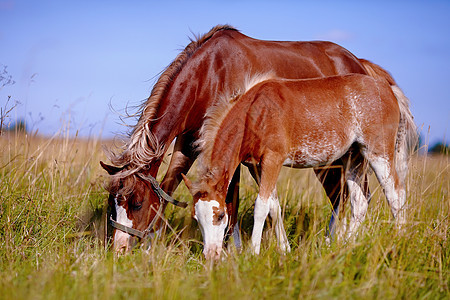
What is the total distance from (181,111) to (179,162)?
0.65 m

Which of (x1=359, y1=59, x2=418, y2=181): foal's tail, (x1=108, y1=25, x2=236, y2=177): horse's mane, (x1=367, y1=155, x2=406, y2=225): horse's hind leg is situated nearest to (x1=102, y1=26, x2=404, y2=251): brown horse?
(x1=108, y1=25, x2=236, y2=177): horse's mane

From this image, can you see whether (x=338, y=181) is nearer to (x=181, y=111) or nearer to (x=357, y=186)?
(x=357, y=186)

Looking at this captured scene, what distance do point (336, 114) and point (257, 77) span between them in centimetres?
95

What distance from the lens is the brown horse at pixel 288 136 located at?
14.3 feet

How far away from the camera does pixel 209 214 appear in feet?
13.9

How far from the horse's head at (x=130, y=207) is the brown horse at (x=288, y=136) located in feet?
2.38

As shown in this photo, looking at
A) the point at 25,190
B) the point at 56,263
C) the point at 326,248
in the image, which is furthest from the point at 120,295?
the point at 25,190

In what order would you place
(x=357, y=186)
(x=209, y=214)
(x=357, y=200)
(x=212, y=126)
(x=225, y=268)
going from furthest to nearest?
(x=357, y=186)
(x=357, y=200)
(x=212, y=126)
(x=209, y=214)
(x=225, y=268)

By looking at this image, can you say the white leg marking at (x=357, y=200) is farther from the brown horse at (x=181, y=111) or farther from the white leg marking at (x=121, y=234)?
the white leg marking at (x=121, y=234)

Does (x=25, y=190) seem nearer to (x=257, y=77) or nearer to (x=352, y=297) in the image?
(x=257, y=77)

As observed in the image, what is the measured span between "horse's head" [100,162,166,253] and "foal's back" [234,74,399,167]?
118 cm

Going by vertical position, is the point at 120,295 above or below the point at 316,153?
below

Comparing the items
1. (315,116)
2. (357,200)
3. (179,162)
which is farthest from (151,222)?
(357,200)

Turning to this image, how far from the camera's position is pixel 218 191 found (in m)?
4.35
